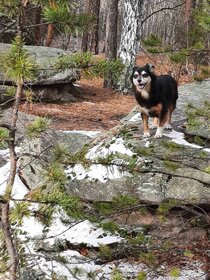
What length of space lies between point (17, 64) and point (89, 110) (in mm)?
9229

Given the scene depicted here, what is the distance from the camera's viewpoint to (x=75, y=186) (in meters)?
6.14

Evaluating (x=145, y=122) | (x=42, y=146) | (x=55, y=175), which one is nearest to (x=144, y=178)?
(x=145, y=122)

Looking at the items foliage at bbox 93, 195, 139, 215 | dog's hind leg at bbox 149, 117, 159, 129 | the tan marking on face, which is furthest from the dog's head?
foliage at bbox 93, 195, 139, 215

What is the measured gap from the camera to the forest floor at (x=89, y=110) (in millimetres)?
10273

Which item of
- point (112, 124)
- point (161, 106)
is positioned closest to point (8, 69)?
point (161, 106)

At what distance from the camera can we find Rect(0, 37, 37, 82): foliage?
102 inches

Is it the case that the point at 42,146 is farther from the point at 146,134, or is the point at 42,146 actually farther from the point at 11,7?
the point at 11,7

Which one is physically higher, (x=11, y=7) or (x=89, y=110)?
(x=11, y=7)

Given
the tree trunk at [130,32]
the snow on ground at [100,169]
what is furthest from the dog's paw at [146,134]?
the tree trunk at [130,32]

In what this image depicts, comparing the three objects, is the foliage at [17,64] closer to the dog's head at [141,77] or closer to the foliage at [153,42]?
the foliage at [153,42]

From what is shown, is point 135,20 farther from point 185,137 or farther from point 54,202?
point 54,202

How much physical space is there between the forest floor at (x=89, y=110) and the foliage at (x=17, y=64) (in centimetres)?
588

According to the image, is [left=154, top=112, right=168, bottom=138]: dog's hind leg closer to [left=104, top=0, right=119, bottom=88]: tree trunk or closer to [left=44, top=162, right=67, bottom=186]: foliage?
[left=44, top=162, right=67, bottom=186]: foliage

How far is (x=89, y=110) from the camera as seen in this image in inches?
465
